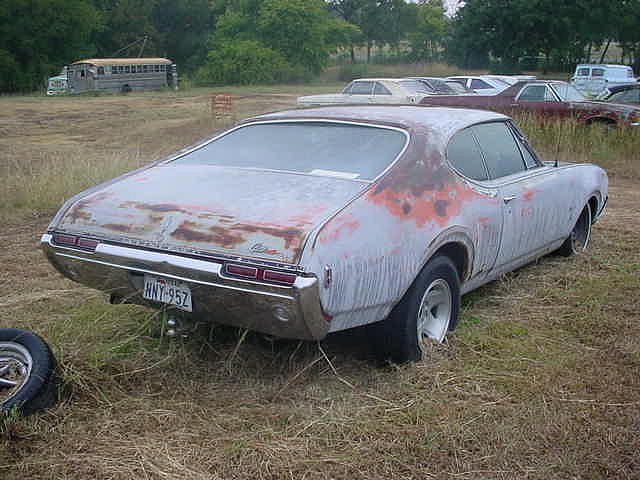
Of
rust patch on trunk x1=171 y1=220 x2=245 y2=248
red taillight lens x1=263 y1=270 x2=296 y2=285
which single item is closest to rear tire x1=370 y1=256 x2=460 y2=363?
red taillight lens x1=263 y1=270 x2=296 y2=285

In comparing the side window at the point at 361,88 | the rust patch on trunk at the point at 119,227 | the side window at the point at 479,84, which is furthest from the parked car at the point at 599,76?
the rust patch on trunk at the point at 119,227

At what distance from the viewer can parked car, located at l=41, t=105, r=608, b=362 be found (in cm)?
315

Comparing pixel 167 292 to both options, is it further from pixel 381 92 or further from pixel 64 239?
pixel 381 92

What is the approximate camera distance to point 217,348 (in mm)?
4035

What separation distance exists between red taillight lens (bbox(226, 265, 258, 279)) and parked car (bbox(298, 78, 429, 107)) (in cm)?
1457

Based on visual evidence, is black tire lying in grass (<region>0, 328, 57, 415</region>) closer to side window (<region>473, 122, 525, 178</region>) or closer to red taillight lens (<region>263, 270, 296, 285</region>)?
Result: red taillight lens (<region>263, 270, 296, 285</region>)

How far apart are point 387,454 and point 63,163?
26.8 ft

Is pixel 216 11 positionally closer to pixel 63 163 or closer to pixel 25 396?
pixel 63 163

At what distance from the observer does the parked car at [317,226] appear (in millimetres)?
3150

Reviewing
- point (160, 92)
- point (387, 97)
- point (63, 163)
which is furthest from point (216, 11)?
point (63, 163)

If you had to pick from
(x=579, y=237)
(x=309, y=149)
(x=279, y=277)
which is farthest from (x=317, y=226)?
(x=579, y=237)

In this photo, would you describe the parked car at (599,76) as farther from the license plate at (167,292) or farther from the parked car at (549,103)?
the license plate at (167,292)

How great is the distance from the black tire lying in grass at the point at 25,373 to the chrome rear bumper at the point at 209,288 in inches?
17.4

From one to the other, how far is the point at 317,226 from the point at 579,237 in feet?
12.5
